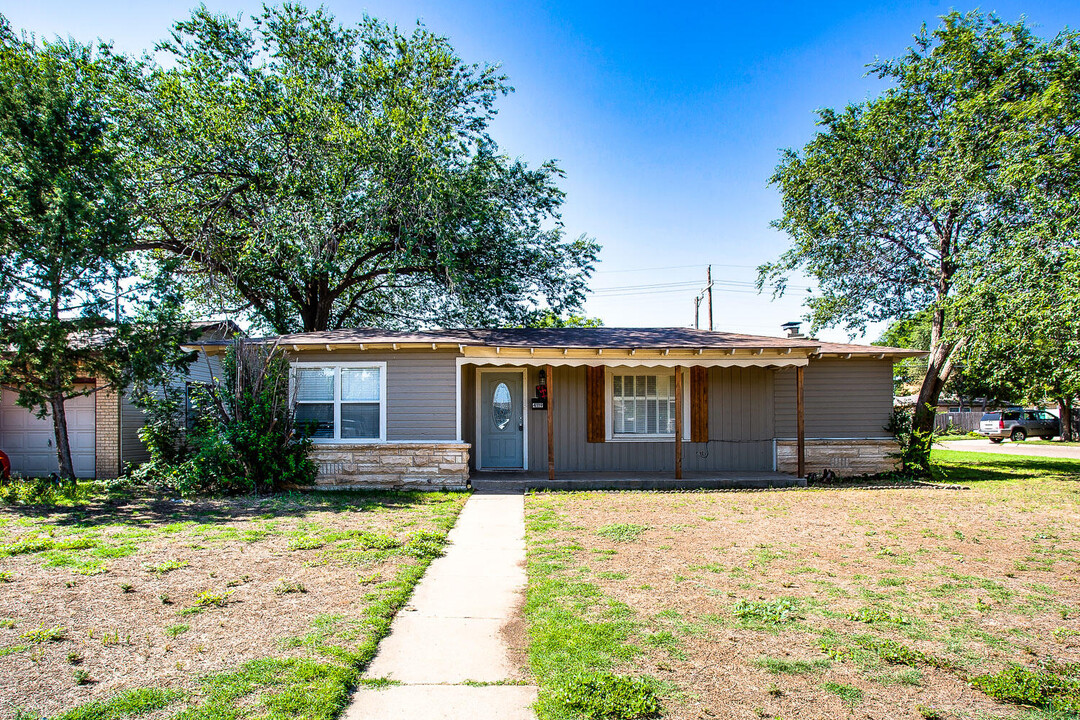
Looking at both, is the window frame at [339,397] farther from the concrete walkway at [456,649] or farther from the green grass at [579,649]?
the green grass at [579,649]

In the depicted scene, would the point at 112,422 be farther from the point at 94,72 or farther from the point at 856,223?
the point at 856,223

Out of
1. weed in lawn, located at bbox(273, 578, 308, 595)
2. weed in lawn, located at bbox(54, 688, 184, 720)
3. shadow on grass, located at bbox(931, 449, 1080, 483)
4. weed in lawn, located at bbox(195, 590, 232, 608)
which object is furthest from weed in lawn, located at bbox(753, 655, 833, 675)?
shadow on grass, located at bbox(931, 449, 1080, 483)

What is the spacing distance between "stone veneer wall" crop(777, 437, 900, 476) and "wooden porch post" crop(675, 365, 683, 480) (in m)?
2.84

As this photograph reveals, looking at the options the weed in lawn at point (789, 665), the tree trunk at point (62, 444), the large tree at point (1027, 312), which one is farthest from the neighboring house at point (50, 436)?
the large tree at point (1027, 312)

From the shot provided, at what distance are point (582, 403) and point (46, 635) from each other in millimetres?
9521

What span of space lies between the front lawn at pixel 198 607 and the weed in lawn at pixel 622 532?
1.91 metres

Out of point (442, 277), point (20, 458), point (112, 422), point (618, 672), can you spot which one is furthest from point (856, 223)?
point (20, 458)

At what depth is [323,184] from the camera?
51.4ft

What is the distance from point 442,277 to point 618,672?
603 inches

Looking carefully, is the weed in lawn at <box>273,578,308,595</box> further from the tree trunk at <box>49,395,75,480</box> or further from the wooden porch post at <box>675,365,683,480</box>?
the tree trunk at <box>49,395,75,480</box>

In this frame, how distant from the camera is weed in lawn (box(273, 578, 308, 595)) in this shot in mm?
4902

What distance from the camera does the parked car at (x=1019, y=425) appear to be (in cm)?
2955

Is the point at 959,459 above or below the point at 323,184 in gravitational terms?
below

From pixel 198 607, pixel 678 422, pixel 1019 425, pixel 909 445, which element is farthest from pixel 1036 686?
pixel 1019 425
